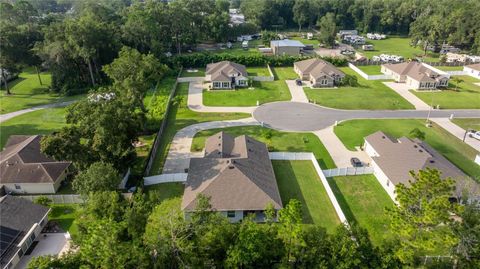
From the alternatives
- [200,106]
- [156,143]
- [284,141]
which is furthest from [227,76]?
[156,143]

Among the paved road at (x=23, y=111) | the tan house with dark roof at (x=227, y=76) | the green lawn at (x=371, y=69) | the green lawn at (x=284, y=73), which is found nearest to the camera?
the paved road at (x=23, y=111)

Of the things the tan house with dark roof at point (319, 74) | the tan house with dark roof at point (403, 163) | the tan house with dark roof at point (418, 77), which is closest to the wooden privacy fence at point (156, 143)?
the tan house with dark roof at point (403, 163)

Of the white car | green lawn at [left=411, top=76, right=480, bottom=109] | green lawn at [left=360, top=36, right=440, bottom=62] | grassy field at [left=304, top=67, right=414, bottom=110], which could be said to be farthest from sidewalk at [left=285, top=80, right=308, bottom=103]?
green lawn at [left=360, top=36, right=440, bottom=62]

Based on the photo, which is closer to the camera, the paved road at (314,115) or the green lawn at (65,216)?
the green lawn at (65,216)

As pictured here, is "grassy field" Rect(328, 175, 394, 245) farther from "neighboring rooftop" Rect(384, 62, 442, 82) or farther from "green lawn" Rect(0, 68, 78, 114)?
"green lawn" Rect(0, 68, 78, 114)

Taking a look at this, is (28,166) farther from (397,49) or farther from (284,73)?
(397,49)

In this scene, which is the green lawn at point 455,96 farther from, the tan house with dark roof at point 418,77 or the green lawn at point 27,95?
the green lawn at point 27,95
